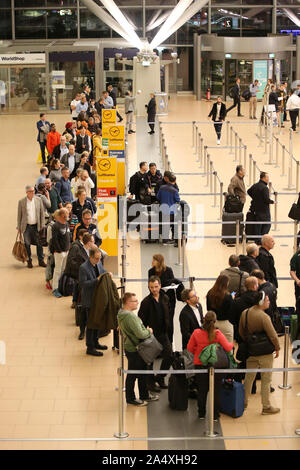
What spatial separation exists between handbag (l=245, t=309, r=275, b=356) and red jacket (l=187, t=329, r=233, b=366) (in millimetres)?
284

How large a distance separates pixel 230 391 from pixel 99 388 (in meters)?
1.74

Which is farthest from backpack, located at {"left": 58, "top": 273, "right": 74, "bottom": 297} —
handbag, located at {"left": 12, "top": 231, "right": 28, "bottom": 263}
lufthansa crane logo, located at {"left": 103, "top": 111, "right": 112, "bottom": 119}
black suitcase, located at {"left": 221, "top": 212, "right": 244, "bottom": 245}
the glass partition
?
the glass partition

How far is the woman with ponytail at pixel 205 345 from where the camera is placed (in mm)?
9458

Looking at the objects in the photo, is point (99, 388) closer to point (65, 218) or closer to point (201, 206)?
point (65, 218)

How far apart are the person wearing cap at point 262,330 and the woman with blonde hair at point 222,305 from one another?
0.36 meters

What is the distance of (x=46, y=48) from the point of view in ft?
130

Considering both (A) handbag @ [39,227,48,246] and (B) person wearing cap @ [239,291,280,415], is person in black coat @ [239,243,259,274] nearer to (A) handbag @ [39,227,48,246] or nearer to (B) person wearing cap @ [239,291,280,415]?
(B) person wearing cap @ [239,291,280,415]

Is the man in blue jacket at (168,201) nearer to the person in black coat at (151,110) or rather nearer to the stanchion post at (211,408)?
the stanchion post at (211,408)

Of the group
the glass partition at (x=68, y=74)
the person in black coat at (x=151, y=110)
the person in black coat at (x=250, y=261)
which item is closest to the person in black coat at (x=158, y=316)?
the person in black coat at (x=250, y=261)

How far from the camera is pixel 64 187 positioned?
55.3ft
